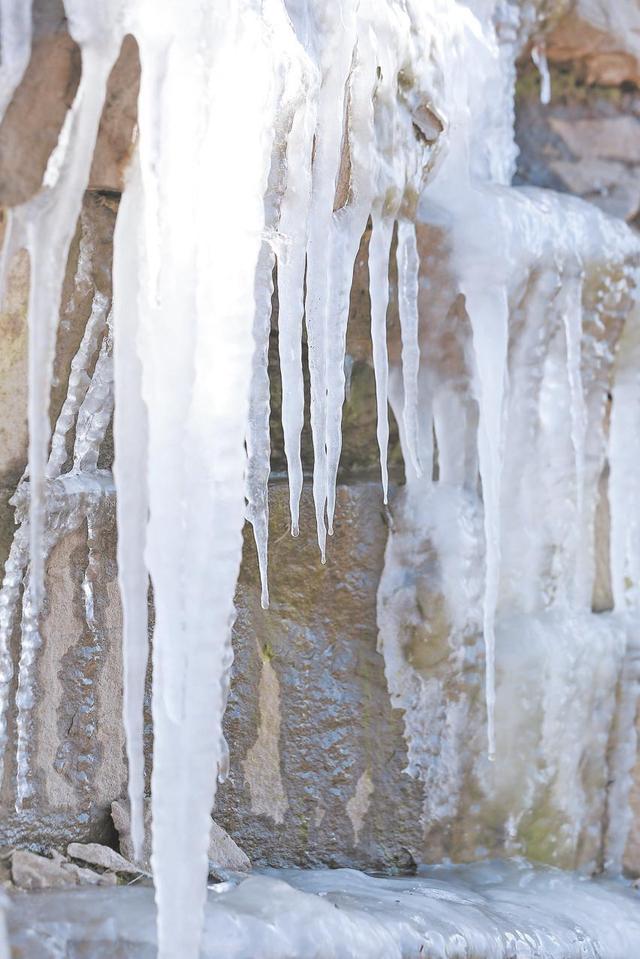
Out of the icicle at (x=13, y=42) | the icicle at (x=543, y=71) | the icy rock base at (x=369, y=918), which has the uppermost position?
the icicle at (x=543, y=71)

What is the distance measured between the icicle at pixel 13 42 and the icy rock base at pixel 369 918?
1101 millimetres

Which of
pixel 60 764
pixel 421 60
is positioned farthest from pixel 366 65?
pixel 60 764

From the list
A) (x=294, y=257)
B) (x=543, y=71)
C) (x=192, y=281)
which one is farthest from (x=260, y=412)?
(x=543, y=71)

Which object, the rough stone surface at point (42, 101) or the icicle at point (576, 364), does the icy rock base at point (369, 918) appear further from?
the rough stone surface at point (42, 101)

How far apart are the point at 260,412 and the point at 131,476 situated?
440 mm

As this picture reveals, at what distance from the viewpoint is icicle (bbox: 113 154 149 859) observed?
56.1 inches

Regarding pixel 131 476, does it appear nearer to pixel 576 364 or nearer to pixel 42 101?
pixel 42 101

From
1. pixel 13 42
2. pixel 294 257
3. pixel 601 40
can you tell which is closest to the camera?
pixel 13 42

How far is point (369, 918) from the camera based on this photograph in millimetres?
1919

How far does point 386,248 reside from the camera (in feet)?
6.70

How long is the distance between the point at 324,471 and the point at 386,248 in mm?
407

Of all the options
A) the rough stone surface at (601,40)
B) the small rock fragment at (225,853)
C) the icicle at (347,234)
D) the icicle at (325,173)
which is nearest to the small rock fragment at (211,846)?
the small rock fragment at (225,853)

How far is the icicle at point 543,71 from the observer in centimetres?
313

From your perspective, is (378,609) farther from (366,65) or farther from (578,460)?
(366,65)
